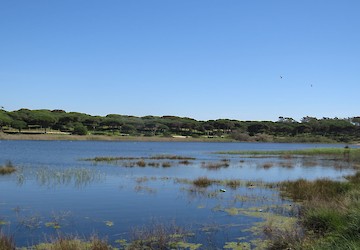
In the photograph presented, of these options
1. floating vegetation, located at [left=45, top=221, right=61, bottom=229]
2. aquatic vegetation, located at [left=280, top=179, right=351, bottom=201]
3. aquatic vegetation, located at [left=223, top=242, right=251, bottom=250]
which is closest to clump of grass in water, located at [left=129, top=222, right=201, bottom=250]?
aquatic vegetation, located at [left=223, top=242, right=251, bottom=250]

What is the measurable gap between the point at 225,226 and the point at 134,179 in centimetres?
1571

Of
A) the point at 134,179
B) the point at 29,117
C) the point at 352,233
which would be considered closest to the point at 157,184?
the point at 134,179

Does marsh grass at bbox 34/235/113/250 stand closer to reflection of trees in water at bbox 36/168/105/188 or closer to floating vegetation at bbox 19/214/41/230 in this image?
floating vegetation at bbox 19/214/41/230

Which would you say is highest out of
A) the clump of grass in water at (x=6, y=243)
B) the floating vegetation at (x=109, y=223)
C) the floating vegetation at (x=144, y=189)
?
the clump of grass in water at (x=6, y=243)

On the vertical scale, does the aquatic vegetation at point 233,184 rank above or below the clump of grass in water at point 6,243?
below

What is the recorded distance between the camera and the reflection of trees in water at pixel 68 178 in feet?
90.3

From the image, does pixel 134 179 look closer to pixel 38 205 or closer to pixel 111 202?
pixel 111 202

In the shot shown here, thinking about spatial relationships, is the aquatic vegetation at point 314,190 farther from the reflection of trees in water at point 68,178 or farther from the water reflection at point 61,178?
the reflection of trees in water at point 68,178

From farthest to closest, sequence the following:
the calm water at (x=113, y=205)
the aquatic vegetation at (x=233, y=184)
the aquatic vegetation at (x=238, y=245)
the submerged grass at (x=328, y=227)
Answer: the aquatic vegetation at (x=233, y=184)
the calm water at (x=113, y=205)
the aquatic vegetation at (x=238, y=245)
the submerged grass at (x=328, y=227)

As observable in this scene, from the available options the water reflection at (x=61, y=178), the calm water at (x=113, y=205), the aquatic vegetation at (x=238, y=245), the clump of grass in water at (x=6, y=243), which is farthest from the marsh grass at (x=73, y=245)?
the water reflection at (x=61, y=178)

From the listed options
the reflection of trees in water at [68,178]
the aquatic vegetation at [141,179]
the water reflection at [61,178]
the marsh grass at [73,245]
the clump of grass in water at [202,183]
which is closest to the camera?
the marsh grass at [73,245]

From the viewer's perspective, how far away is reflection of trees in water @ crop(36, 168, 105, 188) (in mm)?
27516

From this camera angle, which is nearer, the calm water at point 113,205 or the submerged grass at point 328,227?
the submerged grass at point 328,227

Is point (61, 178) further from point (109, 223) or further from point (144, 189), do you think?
point (109, 223)
